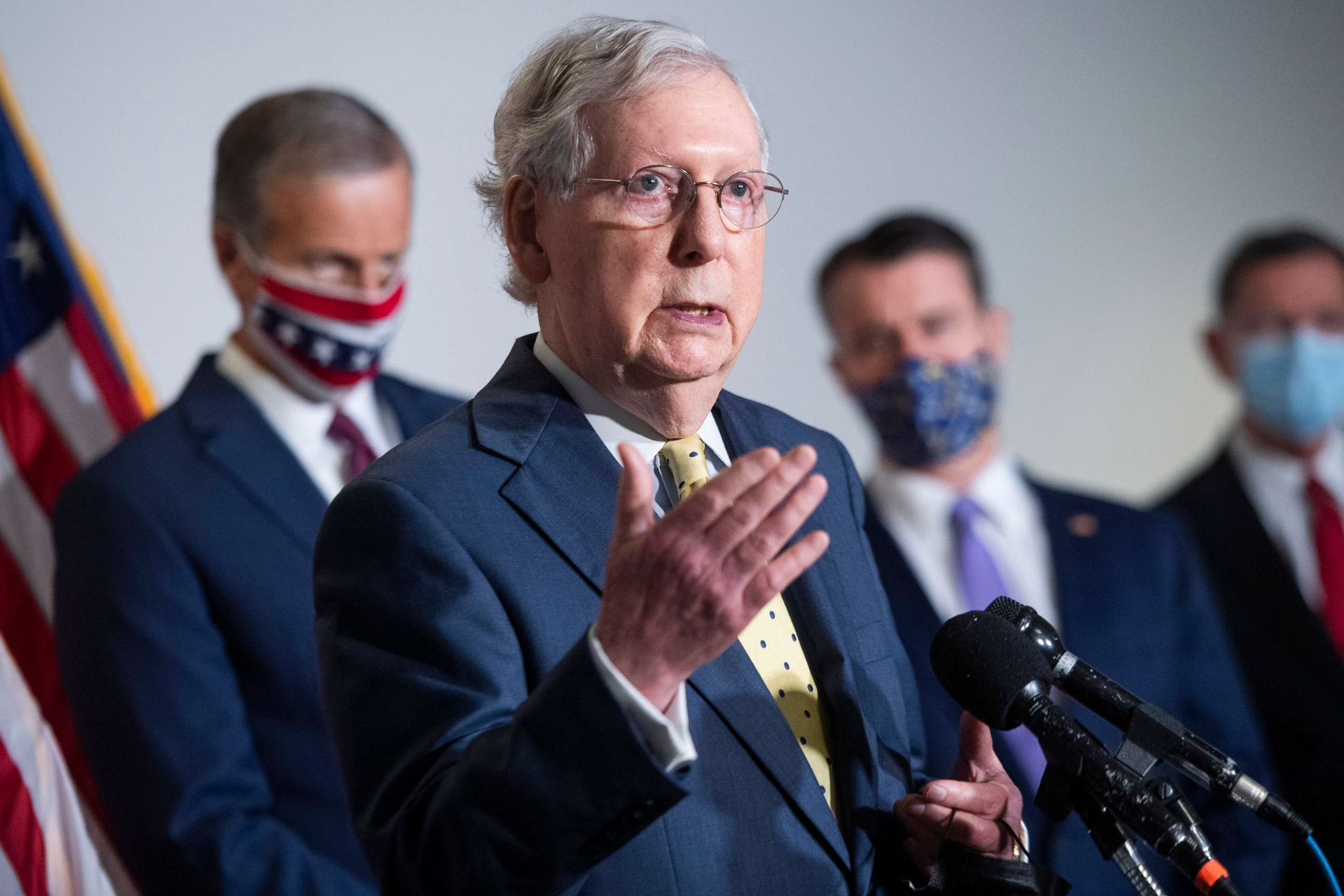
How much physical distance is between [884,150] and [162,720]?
10.6 feet

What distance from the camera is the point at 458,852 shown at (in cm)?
123

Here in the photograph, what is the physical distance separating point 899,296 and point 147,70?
1.98 m

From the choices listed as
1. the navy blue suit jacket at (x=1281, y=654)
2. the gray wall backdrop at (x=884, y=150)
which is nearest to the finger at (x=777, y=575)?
the gray wall backdrop at (x=884, y=150)

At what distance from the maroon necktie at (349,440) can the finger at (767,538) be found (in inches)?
67.4

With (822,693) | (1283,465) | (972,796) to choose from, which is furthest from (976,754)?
(1283,465)

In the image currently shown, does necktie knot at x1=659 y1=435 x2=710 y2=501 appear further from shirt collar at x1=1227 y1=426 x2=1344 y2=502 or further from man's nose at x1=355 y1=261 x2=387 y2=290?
shirt collar at x1=1227 y1=426 x2=1344 y2=502

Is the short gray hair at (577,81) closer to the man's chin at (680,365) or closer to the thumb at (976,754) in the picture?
the man's chin at (680,365)

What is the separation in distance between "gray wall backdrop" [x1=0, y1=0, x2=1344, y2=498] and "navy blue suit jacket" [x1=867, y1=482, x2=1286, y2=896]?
121 centimetres

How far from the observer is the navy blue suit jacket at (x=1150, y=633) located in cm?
290

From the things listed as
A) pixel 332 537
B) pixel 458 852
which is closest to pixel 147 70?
pixel 332 537

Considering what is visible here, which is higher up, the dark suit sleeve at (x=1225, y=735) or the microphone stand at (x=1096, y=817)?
the microphone stand at (x=1096, y=817)

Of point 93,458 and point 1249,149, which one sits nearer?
point 93,458

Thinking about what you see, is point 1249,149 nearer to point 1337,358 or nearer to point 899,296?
point 1337,358

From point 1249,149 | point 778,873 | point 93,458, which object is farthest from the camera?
point 1249,149
